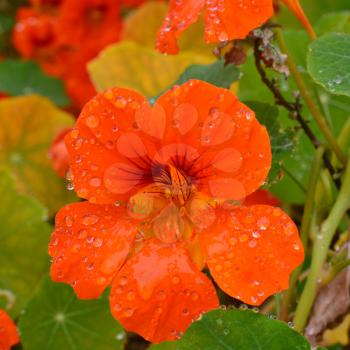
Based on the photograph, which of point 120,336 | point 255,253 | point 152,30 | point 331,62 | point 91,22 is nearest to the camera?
point 255,253

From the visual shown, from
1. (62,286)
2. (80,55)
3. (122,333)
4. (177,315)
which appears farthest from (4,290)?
(80,55)

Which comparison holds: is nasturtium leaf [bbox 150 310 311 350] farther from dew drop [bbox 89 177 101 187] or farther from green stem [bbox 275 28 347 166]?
green stem [bbox 275 28 347 166]

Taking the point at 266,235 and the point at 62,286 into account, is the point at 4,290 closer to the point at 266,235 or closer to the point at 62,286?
the point at 62,286

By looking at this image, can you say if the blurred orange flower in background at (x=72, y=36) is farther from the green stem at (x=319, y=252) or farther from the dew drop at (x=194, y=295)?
the dew drop at (x=194, y=295)

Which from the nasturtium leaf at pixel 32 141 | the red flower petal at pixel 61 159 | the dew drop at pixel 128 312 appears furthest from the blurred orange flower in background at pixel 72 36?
the dew drop at pixel 128 312

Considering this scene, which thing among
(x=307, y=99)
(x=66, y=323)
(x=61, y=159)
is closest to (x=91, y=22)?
(x=61, y=159)

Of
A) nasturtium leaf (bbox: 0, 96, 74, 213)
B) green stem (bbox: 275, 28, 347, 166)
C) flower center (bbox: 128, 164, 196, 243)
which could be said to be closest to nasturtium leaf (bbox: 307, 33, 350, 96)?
green stem (bbox: 275, 28, 347, 166)

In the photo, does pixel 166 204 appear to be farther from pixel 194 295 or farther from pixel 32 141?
pixel 32 141
